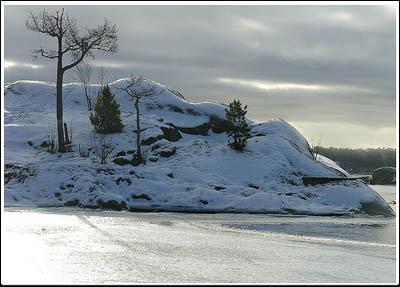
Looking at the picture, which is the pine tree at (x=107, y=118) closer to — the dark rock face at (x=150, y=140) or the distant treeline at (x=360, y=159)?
the dark rock face at (x=150, y=140)

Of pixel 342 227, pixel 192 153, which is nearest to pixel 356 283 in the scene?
pixel 342 227

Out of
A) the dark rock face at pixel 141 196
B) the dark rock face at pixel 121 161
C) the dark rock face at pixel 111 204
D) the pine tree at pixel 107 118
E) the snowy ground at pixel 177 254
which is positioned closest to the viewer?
the snowy ground at pixel 177 254

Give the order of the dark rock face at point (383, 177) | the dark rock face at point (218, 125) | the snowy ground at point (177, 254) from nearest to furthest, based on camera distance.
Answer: the snowy ground at point (177, 254) < the dark rock face at point (218, 125) < the dark rock face at point (383, 177)

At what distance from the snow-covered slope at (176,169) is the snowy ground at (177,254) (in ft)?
28.1

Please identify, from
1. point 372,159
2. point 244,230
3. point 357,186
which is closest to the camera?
point 244,230

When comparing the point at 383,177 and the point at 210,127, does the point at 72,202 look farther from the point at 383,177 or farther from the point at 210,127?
the point at 383,177

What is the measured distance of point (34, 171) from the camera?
83.9 ft

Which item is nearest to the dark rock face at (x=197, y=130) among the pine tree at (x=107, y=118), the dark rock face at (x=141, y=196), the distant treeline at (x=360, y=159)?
the pine tree at (x=107, y=118)

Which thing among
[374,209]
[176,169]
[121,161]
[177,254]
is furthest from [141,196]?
[177,254]

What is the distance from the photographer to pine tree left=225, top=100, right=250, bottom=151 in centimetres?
3319

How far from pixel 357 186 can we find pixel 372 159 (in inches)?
4707

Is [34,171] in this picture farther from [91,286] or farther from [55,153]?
[91,286]

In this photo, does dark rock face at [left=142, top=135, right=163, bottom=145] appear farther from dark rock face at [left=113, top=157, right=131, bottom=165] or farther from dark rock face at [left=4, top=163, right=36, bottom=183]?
dark rock face at [left=4, top=163, right=36, bottom=183]

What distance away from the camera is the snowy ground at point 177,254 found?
7.94 m
